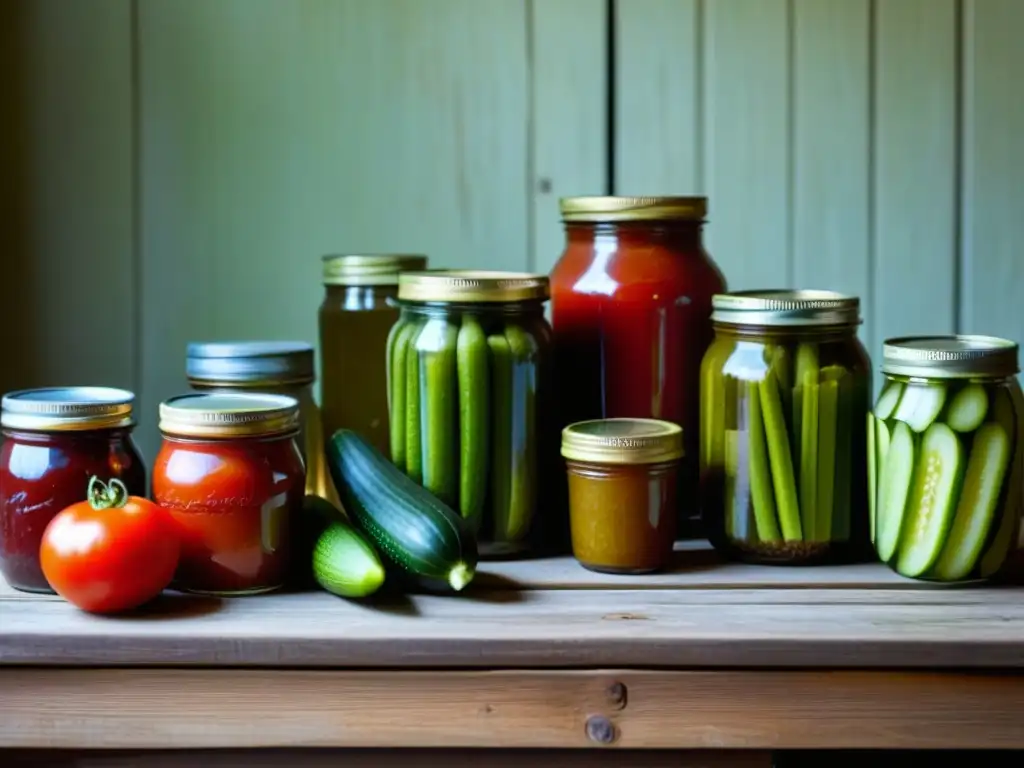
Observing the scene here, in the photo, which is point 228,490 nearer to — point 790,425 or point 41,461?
point 41,461

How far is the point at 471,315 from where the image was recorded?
982 mm

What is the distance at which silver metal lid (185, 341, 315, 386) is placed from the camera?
3.45 ft

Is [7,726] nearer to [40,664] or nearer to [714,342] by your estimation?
[40,664]

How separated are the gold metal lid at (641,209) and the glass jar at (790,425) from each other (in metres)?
0.09

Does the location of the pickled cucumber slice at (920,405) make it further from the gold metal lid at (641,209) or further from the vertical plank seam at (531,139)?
the vertical plank seam at (531,139)

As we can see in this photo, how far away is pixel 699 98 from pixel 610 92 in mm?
96

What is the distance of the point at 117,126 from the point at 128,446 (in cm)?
53

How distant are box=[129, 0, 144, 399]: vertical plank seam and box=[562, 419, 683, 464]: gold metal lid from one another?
0.62 m

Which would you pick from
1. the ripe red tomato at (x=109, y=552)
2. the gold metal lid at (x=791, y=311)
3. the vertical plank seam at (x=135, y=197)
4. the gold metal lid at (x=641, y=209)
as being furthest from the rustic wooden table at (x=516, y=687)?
the vertical plank seam at (x=135, y=197)

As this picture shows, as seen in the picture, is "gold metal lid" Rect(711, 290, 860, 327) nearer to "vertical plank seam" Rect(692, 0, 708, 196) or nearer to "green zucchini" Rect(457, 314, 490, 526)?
"green zucchini" Rect(457, 314, 490, 526)

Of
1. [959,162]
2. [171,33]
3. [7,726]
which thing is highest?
[171,33]

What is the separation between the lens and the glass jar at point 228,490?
2.97 ft

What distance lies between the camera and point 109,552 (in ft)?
2.79

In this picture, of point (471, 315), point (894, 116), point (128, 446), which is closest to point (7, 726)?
point (128, 446)
